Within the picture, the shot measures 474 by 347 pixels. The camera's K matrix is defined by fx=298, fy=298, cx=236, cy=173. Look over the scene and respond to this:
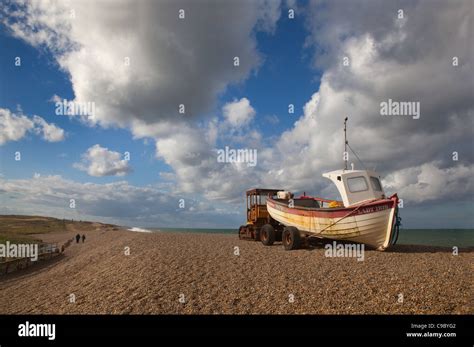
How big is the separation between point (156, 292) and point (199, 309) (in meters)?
2.29

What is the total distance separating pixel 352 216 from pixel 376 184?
9.61ft

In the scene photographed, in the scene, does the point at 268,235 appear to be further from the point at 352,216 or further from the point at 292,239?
the point at 352,216

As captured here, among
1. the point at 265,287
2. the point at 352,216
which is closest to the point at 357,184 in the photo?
the point at 352,216

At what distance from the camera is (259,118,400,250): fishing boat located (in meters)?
15.6

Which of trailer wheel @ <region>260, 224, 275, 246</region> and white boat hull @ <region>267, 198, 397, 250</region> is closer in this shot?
white boat hull @ <region>267, 198, 397, 250</region>

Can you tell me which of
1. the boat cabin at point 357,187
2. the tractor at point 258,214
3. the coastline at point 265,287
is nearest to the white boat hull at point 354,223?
the boat cabin at point 357,187

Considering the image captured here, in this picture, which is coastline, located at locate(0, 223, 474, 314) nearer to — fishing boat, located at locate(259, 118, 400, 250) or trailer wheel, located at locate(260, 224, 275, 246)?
fishing boat, located at locate(259, 118, 400, 250)

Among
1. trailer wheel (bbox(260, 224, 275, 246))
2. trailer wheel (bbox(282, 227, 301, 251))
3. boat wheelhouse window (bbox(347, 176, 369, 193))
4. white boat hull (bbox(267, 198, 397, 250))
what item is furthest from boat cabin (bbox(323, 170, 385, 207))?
trailer wheel (bbox(260, 224, 275, 246))

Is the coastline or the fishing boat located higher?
the fishing boat

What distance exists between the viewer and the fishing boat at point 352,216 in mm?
15641

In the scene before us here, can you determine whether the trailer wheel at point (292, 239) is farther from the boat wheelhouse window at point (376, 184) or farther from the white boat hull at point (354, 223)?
the boat wheelhouse window at point (376, 184)

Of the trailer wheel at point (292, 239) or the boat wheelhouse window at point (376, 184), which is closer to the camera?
the boat wheelhouse window at point (376, 184)

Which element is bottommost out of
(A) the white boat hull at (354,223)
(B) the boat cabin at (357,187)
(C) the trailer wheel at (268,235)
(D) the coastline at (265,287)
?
(D) the coastline at (265,287)
